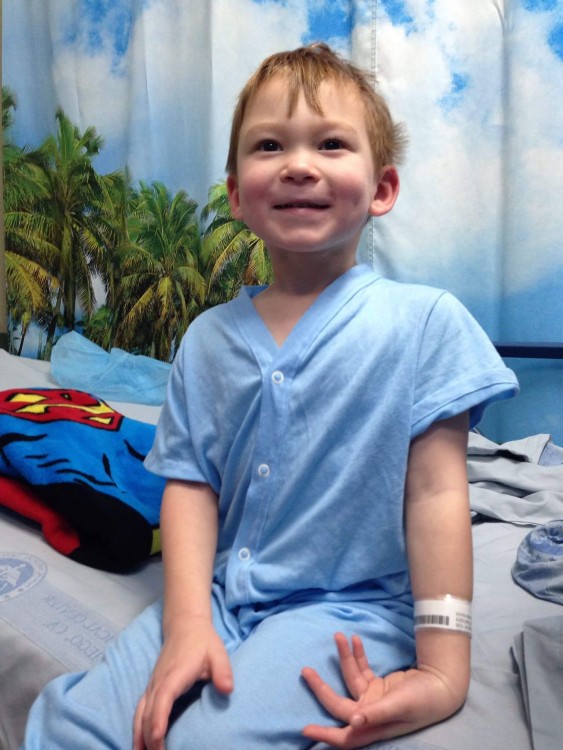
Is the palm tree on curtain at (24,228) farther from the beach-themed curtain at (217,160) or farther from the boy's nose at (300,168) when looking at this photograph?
the boy's nose at (300,168)

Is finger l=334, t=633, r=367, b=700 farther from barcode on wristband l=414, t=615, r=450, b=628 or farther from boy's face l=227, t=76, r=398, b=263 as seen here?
boy's face l=227, t=76, r=398, b=263

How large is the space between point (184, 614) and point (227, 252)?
5.11 ft

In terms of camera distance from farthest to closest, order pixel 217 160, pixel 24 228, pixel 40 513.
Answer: pixel 24 228 < pixel 217 160 < pixel 40 513

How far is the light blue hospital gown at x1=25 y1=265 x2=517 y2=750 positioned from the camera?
0.69 meters

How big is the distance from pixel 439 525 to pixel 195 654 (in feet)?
0.81

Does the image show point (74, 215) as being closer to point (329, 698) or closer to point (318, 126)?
point (318, 126)

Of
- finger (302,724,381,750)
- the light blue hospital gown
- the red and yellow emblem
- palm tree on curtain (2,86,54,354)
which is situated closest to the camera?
finger (302,724,381,750)

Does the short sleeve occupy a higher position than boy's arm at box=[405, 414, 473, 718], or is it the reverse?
the short sleeve

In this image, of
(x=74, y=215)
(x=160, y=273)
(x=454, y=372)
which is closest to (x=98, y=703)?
(x=454, y=372)

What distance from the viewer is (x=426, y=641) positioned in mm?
653

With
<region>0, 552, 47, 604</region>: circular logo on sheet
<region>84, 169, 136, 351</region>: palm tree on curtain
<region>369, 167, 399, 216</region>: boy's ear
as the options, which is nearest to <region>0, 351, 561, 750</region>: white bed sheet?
<region>0, 552, 47, 604</region>: circular logo on sheet

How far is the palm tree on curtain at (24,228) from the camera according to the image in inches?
97.9

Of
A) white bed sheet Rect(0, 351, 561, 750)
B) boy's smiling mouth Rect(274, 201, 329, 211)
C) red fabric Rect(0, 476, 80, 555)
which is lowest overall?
white bed sheet Rect(0, 351, 561, 750)

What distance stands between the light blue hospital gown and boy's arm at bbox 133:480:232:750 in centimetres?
2
